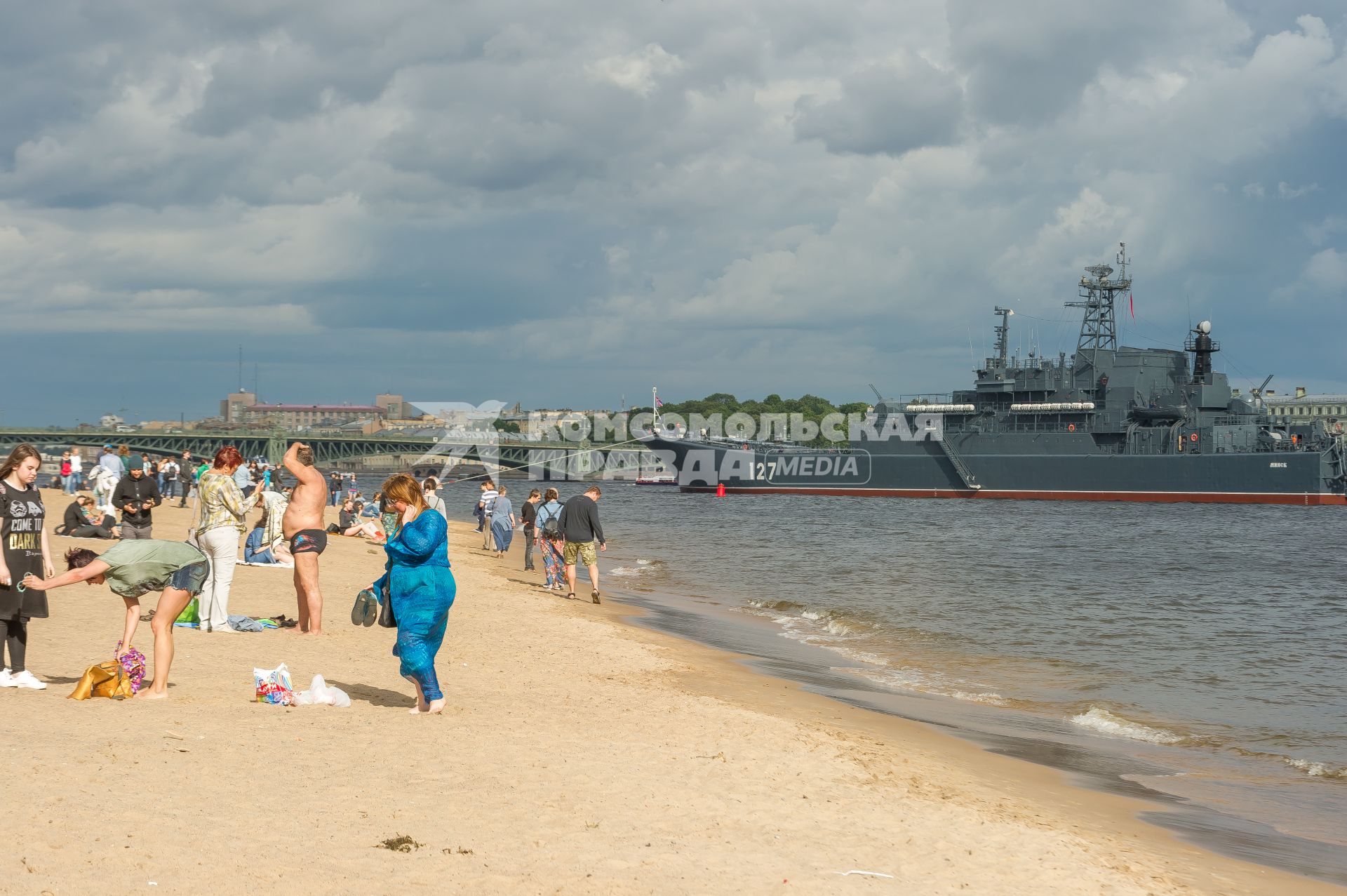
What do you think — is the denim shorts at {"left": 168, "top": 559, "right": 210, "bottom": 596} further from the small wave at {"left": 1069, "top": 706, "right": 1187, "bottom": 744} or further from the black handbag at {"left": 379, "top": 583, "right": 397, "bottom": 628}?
the small wave at {"left": 1069, "top": 706, "right": 1187, "bottom": 744}

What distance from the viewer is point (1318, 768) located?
9.12 meters

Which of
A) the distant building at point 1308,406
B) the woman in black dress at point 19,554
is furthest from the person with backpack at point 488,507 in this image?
the distant building at point 1308,406

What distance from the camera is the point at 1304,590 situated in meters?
24.5

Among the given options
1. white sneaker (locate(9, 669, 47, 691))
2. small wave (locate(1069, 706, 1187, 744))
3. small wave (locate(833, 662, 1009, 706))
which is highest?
white sneaker (locate(9, 669, 47, 691))

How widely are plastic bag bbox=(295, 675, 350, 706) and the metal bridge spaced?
90.6 m

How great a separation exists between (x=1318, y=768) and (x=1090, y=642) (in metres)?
7.55

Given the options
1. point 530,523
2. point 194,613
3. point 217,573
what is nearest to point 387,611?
point 217,573

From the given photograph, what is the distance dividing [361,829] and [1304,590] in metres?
25.2

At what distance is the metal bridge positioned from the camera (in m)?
108

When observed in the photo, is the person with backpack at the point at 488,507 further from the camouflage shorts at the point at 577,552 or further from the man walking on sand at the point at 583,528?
the man walking on sand at the point at 583,528

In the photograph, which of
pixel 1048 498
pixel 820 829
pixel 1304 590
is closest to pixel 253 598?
pixel 820 829

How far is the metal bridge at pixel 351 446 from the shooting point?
Result: 108 metres

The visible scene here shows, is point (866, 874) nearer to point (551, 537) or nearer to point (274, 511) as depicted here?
point (274, 511)

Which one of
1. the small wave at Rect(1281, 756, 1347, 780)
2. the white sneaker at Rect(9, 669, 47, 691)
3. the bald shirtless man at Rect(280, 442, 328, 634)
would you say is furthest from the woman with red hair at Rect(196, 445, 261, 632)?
the small wave at Rect(1281, 756, 1347, 780)
